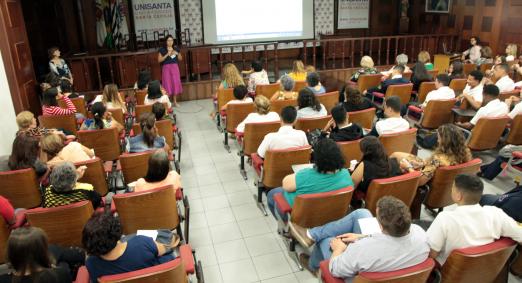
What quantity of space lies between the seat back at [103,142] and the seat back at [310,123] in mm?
2141

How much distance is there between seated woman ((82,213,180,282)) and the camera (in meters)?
2.21

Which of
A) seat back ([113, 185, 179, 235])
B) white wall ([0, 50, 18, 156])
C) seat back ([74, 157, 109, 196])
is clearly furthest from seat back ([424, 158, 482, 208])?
white wall ([0, 50, 18, 156])

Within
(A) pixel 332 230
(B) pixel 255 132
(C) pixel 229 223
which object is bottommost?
(C) pixel 229 223

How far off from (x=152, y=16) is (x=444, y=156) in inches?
362

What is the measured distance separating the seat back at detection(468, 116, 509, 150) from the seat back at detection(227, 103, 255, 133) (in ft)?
9.18

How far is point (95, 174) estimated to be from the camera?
3.81 meters

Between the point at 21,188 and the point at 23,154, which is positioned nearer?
the point at 21,188

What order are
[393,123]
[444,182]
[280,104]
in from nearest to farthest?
[444,182] → [393,123] → [280,104]

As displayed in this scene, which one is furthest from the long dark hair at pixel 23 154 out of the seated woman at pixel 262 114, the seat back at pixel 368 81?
the seat back at pixel 368 81

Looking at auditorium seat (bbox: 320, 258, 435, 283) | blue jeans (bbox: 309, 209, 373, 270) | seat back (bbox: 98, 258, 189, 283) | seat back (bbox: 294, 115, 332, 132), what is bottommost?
blue jeans (bbox: 309, 209, 373, 270)

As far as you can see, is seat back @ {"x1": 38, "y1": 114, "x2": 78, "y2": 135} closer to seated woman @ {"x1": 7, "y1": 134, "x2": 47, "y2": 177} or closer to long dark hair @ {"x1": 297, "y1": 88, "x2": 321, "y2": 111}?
seated woman @ {"x1": 7, "y1": 134, "x2": 47, "y2": 177}

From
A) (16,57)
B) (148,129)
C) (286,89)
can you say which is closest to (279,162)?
(148,129)

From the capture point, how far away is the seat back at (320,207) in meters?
2.94

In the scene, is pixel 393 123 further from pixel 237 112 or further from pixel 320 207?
pixel 237 112
